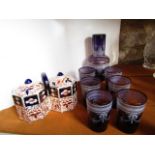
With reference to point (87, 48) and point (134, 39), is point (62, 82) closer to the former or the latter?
point (87, 48)

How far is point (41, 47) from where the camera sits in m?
0.78

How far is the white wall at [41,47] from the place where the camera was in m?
0.70

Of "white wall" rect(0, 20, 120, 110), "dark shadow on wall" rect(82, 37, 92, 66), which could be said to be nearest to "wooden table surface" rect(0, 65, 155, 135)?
"white wall" rect(0, 20, 120, 110)

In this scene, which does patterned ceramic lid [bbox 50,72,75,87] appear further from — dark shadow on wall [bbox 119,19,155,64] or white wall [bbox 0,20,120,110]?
dark shadow on wall [bbox 119,19,155,64]

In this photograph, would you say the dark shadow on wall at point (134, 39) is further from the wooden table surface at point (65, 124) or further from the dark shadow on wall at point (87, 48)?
the wooden table surface at point (65, 124)

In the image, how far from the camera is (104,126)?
0.62 m

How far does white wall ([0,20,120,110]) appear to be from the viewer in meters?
0.70

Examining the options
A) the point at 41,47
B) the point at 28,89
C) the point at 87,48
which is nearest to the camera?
the point at 28,89

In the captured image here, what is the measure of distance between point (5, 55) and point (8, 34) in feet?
0.28

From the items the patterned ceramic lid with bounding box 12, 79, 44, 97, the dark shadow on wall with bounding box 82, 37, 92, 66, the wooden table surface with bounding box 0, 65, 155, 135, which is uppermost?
the dark shadow on wall with bounding box 82, 37, 92, 66

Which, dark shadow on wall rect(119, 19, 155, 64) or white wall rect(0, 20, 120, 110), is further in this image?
dark shadow on wall rect(119, 19, 155, 64)

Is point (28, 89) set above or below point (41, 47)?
below

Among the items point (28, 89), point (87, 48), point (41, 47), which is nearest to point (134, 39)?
point (87, 48)
